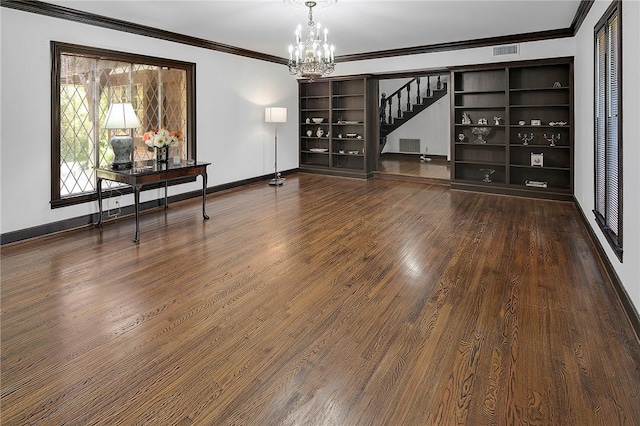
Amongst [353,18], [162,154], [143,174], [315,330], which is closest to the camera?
[315,330]

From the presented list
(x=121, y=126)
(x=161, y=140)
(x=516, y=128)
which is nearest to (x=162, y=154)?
(x=161, y=140)

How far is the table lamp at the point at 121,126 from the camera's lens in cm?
464

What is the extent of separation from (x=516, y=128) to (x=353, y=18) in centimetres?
331

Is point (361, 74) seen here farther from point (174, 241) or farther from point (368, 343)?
point (368, 343)

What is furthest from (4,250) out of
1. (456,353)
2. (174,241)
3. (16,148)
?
(456,353)

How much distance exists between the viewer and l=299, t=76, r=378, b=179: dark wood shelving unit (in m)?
8.52

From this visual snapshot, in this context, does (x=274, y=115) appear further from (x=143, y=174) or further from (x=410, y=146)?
(x=410, y=146)

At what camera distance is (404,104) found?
12.1 m

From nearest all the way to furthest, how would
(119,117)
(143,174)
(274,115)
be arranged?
(143,174) → (119,117) → (274,115)

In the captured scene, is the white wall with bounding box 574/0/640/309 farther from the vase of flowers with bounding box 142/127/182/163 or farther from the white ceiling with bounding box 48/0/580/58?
the vase of flowers with bounding box 142/127/182/163

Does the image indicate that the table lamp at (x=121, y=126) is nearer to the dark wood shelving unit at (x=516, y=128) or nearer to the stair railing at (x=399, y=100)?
the dark wood shelving unit at (x=516, y=128)

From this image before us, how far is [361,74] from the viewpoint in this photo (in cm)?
823

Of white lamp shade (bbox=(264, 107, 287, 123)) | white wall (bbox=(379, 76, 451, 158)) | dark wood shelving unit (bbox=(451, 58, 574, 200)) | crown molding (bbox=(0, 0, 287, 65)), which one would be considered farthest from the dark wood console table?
white wall (bbox=(379, 76, 451, 158))

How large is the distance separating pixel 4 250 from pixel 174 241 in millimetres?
1564
